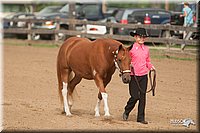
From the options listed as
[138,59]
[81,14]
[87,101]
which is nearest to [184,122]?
[138,59]

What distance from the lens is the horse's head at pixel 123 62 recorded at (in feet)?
29.2

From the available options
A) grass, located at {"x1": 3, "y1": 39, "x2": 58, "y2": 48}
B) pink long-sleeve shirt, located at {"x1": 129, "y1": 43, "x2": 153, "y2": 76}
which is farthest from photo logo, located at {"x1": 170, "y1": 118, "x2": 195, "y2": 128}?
grass, located at {"x1": 3, "y1": 39, "x2": 58, "y2": 48}

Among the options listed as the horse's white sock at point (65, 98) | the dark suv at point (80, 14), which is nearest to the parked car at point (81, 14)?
the dark suv at point (80, 14)

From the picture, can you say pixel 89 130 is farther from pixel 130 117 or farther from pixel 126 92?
pixel 126 92

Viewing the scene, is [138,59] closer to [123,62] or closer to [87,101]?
[123,62]

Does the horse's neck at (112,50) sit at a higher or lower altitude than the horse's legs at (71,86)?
higher

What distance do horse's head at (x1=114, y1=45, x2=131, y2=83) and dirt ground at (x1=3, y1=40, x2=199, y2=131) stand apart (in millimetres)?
805

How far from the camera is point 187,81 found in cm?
1460

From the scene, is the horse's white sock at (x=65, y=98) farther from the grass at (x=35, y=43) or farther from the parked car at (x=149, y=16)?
the parked car at (x=149, y=16)

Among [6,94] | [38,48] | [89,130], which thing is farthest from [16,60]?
[89,130]

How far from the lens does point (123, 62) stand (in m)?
9.00

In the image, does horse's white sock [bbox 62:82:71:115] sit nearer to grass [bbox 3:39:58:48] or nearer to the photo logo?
the photo logo

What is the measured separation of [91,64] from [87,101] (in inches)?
90.4

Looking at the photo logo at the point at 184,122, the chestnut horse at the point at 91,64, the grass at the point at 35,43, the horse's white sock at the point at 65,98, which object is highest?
the chestnut horse at the point at 91,64
